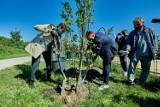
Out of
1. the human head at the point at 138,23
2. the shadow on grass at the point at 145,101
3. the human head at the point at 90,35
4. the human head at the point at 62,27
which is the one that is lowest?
the shadow on grass at the point at 145,101

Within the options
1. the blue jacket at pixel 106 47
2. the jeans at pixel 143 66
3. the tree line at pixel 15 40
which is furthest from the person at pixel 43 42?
the tree line at pixel 15 40

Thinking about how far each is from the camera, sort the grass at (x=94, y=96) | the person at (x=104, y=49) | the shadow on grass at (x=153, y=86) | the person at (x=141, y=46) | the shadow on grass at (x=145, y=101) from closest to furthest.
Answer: the grass at (x=94, y=96) → the shadow on grass at (x=145, y=101) → the person at (x=104, y=49) → the shadow on grass at (x=153, y=86) → the person at (x=141, y=46)

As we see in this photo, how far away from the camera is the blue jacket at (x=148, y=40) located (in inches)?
276

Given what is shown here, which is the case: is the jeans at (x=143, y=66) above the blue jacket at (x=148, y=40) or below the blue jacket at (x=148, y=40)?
below

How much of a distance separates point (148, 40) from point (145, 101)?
6.55 ft

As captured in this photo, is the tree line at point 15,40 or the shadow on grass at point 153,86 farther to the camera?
the tree line at point 15,40

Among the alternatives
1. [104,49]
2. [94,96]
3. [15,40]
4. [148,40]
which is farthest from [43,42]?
[15,40]

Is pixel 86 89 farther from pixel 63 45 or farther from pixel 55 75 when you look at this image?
pixel 55 75

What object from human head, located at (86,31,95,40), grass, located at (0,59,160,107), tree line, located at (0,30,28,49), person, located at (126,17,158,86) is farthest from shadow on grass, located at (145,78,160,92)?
tree line, located at (0,30,28,49)

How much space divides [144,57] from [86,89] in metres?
1.96

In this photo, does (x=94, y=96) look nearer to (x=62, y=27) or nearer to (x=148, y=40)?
(x=62, y=27)

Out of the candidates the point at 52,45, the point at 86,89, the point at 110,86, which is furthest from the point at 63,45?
the point at 110,86

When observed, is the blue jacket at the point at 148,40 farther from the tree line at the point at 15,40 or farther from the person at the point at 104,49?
the tree line at the point at 15,40

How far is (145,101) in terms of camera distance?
5602mm
